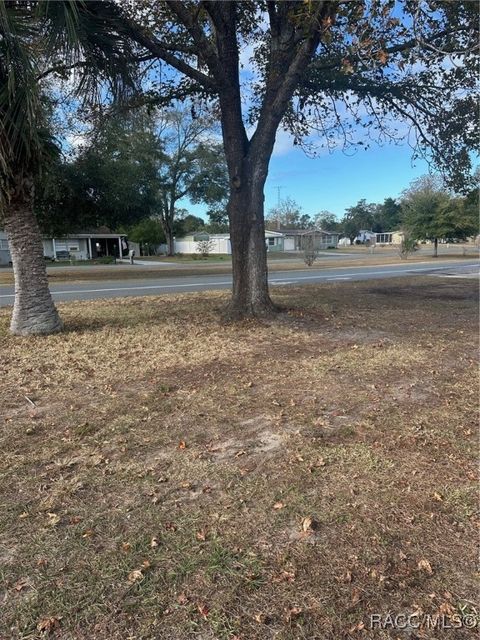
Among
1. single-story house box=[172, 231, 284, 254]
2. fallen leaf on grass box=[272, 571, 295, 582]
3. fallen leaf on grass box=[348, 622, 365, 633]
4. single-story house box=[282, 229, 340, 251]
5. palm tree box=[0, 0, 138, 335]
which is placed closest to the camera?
fallen leaf on grass box=[348, 622, 365, 633]

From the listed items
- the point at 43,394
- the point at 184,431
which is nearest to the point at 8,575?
the point at 184,431

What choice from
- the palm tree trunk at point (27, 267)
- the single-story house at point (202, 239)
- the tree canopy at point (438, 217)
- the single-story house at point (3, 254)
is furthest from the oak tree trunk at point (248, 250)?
the single-story house at point (202, 239)

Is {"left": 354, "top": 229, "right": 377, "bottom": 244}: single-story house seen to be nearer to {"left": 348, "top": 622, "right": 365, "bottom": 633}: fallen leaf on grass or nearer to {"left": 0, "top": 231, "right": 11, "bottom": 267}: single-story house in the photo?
{"left": 0, "top": 231, "right": 11, "bottom": 267}: single-story house

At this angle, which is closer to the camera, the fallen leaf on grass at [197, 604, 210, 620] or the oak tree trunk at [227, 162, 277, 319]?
the fallen leaf on grass at [197, 604, 210, 620]

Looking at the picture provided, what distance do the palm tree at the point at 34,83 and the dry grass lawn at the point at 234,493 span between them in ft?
4.37

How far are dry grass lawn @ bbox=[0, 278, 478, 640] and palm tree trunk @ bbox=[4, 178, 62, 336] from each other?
1.04 m

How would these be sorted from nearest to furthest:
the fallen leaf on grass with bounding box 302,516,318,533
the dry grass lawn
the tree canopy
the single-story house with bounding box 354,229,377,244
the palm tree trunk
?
1. the dry grass lawn
2. the fallen leaf on grass with bounding box 302,516,318,533
3. the palm tree trunk
4. the tree canopy
5. the single-story house with bounding box 354,229,377,244

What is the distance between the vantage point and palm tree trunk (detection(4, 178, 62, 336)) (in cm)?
640

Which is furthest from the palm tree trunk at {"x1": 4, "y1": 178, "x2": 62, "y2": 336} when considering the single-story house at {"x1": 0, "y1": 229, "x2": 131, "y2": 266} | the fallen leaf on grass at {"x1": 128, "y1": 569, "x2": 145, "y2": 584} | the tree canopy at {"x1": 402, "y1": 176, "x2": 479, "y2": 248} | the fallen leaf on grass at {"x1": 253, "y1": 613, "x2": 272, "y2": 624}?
the tree canopy at {"x1": 402, "y1": 176, "x2": 479, "y2": 248}

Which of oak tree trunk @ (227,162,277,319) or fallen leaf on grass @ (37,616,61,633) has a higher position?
oak tree trunk @ (227,162,277,319)

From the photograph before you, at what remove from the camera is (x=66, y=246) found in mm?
41219

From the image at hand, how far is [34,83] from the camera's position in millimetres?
5301

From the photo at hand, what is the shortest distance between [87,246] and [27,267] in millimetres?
38274

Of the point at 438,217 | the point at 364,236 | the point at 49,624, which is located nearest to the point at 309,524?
the point at 49,624
